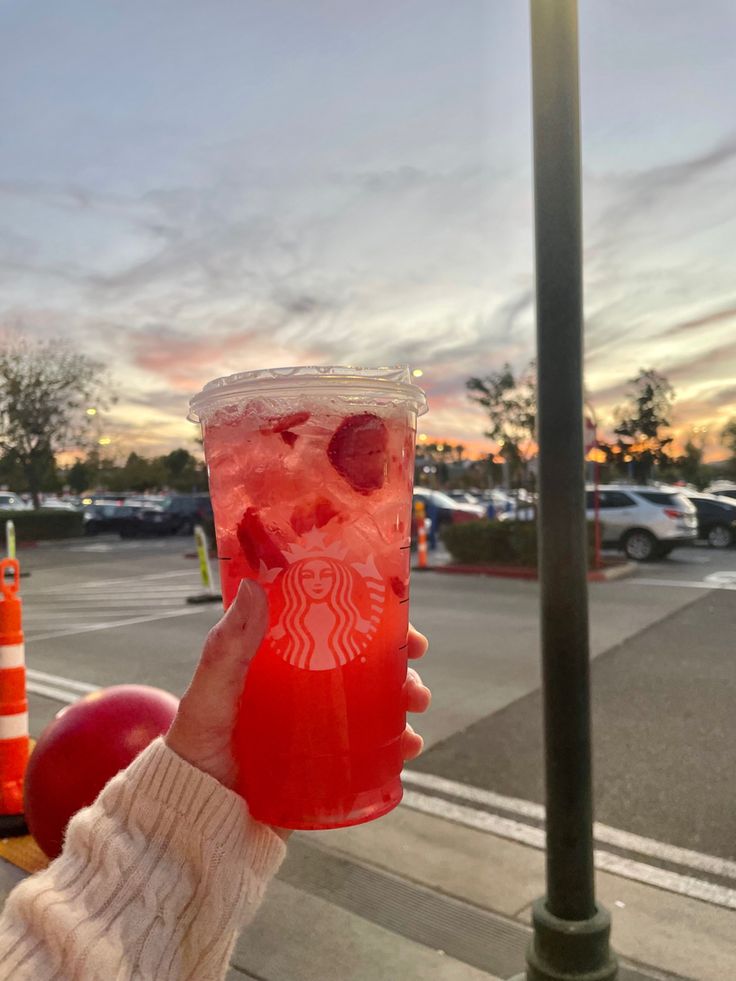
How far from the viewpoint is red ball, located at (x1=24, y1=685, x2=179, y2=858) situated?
3447 mm

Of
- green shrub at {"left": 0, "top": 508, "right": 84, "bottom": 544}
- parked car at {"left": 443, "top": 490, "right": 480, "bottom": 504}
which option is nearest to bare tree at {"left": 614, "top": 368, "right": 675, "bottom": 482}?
parked car at {"left": 443, "top": 490, "right": 480, "bottom": 504}

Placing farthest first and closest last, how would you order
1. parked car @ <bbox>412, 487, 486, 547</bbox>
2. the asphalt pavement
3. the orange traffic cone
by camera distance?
parked car @ <bbox>412, 487, 486, 547</bbox>, the orange traffic cone, the asphalt pavement

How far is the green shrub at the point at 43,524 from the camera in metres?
30.4

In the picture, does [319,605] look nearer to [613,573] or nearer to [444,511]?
[613,573]

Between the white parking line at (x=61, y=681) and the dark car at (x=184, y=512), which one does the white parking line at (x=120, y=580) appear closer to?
the white parking line at (x=61, y=681)

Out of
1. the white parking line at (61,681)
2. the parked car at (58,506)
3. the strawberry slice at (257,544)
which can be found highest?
the strawberry slice at (257,544)

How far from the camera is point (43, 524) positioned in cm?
3136

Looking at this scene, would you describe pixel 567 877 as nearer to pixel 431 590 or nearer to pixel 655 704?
pixel 655 704

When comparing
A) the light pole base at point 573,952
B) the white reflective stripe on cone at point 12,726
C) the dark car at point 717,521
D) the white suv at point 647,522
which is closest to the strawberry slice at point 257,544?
the light pole base at point 573,952

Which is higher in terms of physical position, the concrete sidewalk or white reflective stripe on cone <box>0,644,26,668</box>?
white reflective stripe on cone <box>0,644,26,668</box>

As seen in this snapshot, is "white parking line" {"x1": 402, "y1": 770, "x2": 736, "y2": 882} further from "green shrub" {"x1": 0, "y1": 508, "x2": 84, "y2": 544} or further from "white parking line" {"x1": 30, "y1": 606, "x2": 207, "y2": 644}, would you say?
"green shrub" {"x1": 0, "y1": 508, "x2": 84, "y2": 544}

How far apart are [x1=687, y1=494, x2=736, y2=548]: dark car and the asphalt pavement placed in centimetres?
1010

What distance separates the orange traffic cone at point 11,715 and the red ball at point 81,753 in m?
0.62

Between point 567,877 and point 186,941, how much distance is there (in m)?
1.87
